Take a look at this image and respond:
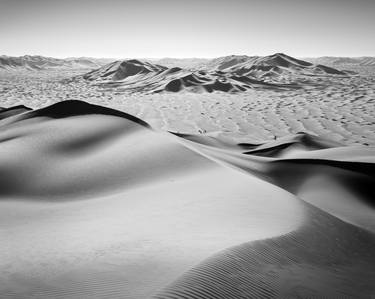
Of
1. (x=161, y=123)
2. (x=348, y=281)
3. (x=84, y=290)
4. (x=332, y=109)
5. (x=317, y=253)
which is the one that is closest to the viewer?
(x=84, y=290)

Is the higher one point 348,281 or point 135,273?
point 135,273

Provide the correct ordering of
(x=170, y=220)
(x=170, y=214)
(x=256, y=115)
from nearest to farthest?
(x=170, y=220) < (x=170, y=214) < (x=256, y=115)

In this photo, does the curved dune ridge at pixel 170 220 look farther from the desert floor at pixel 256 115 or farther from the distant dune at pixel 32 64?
the distant dune at pixel 32 64

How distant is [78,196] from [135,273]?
2153 mm

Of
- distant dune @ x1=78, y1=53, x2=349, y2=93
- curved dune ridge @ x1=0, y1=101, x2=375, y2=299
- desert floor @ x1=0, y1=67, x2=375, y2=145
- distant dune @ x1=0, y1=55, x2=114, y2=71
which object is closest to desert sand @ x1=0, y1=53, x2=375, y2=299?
curved dune ridge @ x1=0, y1=101, x2=375, y2=299

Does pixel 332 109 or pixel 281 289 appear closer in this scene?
pixel 281 289

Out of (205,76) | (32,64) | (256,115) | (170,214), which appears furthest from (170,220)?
(32,64)

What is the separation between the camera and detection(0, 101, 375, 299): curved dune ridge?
5.93ft

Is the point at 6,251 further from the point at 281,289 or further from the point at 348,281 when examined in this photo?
the point at 348,281

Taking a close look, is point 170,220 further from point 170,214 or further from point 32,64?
point 32,64

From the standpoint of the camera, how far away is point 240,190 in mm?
3469

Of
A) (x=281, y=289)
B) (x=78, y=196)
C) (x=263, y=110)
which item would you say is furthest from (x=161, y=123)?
(x=281, y=289)

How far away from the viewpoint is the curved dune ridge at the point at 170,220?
71.2 inches

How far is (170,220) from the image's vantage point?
270cm
